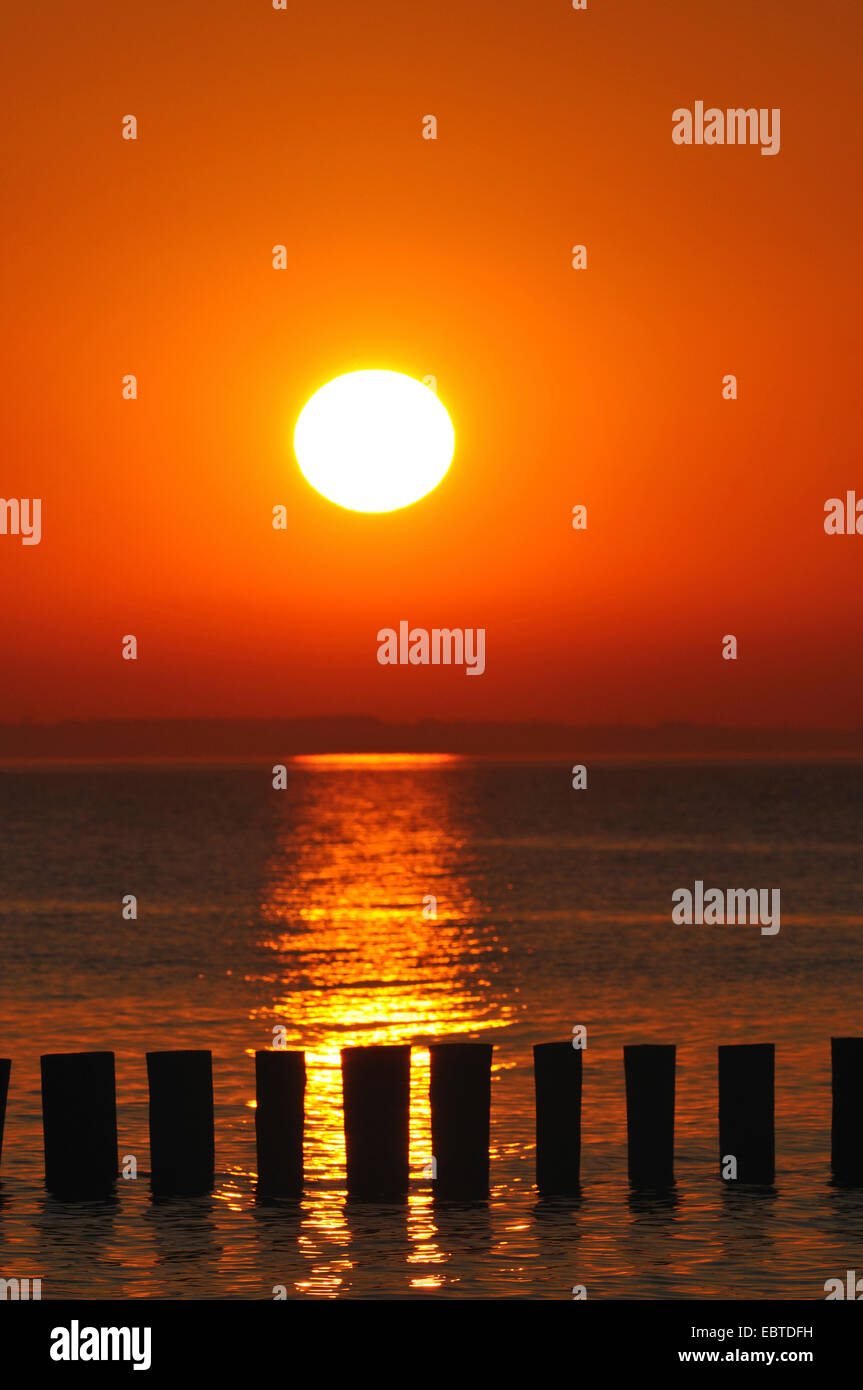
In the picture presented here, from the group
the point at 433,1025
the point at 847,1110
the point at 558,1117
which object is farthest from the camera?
the point at 433,1025

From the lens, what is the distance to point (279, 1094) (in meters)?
17.0

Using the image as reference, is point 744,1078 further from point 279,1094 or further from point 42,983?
point 42,983

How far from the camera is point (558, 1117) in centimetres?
1728

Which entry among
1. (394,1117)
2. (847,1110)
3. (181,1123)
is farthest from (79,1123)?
(847,1110)

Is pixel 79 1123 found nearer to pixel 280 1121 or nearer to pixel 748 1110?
pixel 280 1121

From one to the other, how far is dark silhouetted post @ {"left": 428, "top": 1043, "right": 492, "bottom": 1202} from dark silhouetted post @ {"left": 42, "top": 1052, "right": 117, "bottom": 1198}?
311 centimetres

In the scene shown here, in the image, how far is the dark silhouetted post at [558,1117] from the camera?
17125 mm

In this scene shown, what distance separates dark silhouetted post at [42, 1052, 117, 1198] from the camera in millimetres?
16578

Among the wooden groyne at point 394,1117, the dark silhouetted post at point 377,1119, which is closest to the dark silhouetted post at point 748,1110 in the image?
the wooden groyne at point 394,1117

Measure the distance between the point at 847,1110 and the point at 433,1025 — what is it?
1908 centimetres

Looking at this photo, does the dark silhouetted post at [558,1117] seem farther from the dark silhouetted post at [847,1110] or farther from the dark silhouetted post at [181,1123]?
the dark silhouetted post at [181,1123]

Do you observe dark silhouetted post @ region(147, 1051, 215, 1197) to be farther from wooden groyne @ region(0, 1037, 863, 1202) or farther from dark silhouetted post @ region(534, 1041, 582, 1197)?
dark silhouetted post @ region(534, 1041, 582, 1197)

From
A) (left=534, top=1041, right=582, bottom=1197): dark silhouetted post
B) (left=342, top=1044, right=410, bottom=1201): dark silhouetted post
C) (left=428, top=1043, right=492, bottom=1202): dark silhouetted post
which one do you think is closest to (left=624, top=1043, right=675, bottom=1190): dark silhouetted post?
(left=534, top=1041, right=582, bottom=1197): dark silhouetted post
